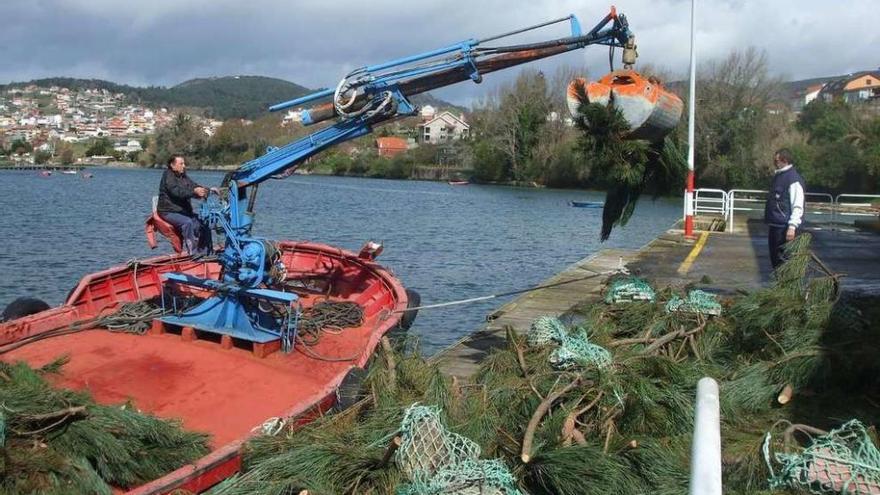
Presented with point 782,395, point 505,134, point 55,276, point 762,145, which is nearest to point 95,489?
point 782,395

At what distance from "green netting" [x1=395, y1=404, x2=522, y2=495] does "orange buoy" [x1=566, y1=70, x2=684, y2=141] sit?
4323 millimetres

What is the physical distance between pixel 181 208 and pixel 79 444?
18.7ft

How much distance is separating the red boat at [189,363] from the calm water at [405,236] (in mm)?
4752

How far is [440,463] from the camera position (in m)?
4.70

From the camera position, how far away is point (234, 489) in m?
4.73

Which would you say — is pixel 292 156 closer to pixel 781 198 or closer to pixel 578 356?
pixel 578 356

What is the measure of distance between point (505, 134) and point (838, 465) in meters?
78.1

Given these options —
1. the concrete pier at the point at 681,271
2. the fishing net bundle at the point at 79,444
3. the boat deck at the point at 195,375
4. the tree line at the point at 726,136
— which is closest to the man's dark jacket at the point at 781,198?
the concrete pier at the point at 681,271

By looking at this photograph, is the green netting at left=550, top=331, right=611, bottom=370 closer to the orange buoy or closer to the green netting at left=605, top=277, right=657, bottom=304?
the orange buoy

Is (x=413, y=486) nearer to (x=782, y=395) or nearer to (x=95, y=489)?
(x=95, y=489)

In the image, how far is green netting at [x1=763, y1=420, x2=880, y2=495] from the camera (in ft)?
13.2

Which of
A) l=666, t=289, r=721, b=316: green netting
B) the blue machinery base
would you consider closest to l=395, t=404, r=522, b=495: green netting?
the blue machinery base

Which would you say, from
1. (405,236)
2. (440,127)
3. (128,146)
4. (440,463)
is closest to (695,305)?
(440,463)

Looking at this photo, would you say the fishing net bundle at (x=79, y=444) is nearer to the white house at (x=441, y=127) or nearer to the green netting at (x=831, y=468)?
the green netting at (x=831, y=468)
